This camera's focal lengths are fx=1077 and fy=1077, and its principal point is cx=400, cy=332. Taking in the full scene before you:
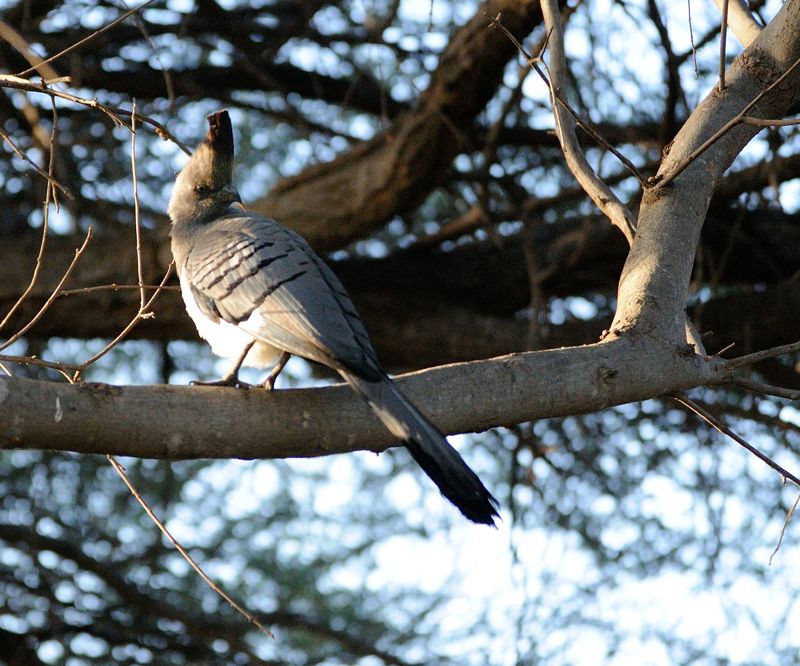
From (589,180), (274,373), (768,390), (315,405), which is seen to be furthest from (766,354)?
(274,373)

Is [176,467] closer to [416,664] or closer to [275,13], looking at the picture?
[416,664]

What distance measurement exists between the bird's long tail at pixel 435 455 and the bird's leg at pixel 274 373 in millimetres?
345

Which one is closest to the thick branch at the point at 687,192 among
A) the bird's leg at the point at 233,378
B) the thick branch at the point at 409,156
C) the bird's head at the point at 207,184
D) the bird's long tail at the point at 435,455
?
the bird's long tail at the point at 435,455

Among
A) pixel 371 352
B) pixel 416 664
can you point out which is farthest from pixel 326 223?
pixel 371 352

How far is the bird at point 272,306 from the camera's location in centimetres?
258

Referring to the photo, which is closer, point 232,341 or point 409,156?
point 232,341

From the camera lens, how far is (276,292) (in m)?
3.11

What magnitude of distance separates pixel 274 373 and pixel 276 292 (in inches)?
9.4

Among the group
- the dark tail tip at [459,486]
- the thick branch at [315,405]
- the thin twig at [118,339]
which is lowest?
the dark tail tip at [459,486]

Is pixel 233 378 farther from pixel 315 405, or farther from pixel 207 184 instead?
pixel 207 184

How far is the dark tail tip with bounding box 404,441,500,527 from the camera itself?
8.34 ft

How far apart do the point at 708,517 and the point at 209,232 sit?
3.09 meters

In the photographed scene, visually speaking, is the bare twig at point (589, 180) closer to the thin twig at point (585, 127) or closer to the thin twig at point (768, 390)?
the thin twig at point (585, 127)

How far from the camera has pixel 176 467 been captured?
22.3 ft
